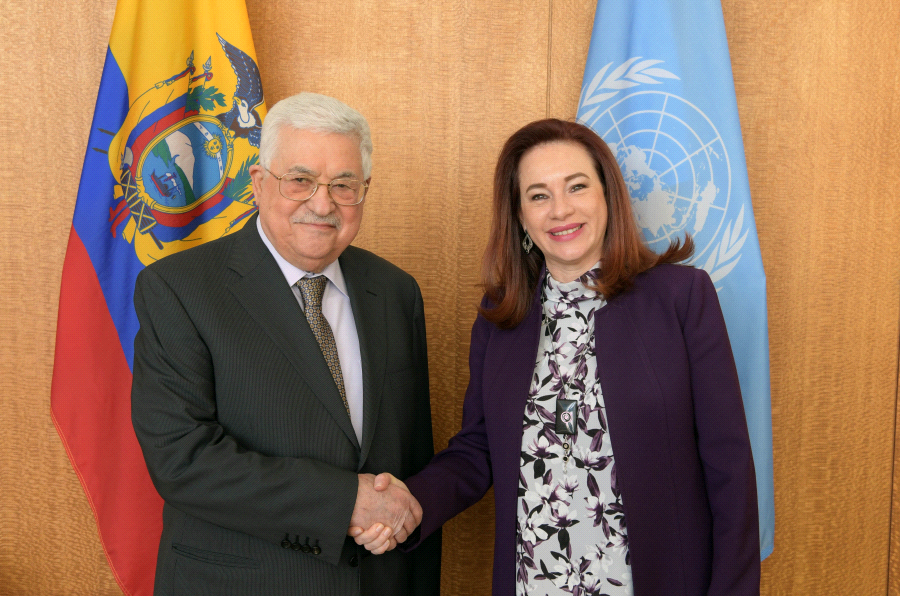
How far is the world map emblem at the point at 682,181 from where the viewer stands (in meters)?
2.20

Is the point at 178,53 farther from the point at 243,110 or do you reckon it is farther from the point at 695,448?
the point at 695,448

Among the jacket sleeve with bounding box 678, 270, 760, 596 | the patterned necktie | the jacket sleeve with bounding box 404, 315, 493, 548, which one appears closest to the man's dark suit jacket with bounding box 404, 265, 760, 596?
the jacket sleeve with bounding box 678, 270, 760, 596

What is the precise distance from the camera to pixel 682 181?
2.20m

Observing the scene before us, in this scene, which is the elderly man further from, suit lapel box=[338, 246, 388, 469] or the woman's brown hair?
the woman's brown hair

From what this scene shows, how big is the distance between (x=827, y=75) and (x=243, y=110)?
237cm

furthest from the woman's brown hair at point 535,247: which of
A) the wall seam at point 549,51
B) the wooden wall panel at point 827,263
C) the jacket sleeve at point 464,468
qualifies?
the wooden wall panel at point 827,263

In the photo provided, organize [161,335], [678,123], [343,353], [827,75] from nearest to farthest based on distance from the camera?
[161,335] < [343,353] < [678,123] < [827,75]

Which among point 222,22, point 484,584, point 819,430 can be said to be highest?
point 222,22

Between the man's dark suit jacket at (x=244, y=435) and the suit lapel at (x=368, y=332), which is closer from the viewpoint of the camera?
the man's dark suit jacket at (x=244, y=435)

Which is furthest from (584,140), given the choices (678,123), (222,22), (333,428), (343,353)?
(222,22)

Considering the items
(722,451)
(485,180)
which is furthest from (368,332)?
(485,180)

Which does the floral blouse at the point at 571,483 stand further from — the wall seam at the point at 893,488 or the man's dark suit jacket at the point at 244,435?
Answer: the wall seam at the point at 893,488

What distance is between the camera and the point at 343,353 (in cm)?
174

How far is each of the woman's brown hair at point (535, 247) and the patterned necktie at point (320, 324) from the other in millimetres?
477
